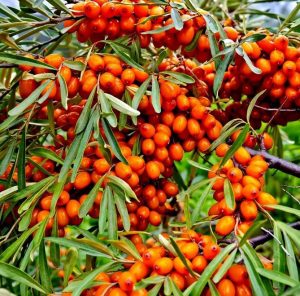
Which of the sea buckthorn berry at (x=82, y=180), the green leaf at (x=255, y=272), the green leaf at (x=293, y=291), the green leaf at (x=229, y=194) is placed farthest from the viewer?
the sea buckthorn berry at (x=82, y=180)

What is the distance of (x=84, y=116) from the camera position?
934mm

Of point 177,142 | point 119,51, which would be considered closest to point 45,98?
point 119,51

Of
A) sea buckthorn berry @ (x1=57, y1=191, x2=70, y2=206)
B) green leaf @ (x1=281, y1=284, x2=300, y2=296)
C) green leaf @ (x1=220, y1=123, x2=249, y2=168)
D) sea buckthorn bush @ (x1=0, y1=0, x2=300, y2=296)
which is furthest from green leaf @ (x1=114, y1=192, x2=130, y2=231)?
green leaf @ (x1=281, y1=284, x2=300, y2=296)

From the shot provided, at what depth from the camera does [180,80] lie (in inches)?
39.7

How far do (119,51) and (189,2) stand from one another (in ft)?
0.62

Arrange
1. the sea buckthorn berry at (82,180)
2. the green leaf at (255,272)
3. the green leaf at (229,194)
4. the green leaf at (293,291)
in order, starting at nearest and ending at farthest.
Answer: the green leaf at (293,291)
the green leaf at (255,272)
the green leaf at (229,194)
the sea buckthorn berry at (82,180)

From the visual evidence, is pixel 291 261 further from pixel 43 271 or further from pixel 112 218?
pixel 43 271

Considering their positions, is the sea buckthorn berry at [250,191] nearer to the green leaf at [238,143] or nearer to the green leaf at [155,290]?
the green leaf at [238,143]

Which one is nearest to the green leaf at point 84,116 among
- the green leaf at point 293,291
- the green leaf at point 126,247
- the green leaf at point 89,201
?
the green leaf at point 89,201

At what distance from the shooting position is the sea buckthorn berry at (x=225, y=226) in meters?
0.88

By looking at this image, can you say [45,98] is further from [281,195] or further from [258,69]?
[281,195]

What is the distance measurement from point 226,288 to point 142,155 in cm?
33

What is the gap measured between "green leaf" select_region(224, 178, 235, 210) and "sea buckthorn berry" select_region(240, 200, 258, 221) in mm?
34

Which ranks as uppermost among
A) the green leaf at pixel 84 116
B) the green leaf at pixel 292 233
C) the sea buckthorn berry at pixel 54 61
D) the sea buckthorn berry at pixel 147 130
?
the sea buckthorn berry at pixel 54 61
